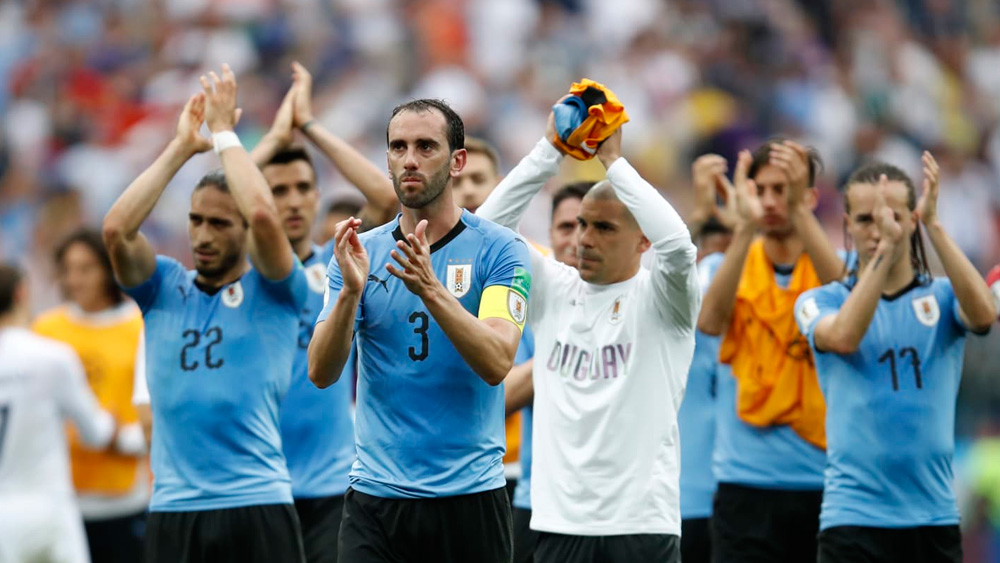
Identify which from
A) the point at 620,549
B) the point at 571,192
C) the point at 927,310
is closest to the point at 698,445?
the point at 571,192

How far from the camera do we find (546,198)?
1662cm

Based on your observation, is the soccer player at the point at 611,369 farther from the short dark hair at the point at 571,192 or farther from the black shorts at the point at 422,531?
the short dark hair at the point at 571,192

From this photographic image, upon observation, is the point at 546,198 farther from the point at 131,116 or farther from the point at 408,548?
the point at 408,548

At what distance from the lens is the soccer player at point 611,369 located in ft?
21.4

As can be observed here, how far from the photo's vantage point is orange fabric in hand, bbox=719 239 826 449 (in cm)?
798

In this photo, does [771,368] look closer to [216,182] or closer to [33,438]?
[216,182]

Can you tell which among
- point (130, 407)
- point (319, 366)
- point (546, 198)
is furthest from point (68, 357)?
point (546, 198)

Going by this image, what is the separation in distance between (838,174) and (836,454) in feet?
39.8

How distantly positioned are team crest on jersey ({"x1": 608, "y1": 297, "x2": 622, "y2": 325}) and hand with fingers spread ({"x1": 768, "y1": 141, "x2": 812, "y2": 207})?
1569 mm

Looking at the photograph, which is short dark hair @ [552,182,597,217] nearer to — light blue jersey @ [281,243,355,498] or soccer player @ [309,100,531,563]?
light blue jersey @ [281,243,355,498]

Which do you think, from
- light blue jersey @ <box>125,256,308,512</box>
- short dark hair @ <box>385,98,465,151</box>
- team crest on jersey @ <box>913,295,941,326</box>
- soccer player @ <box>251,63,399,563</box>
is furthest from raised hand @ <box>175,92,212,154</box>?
team crest on jersey @ <box>913,295,941,326</box>

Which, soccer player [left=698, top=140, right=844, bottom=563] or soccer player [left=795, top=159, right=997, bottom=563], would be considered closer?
soccer player [left=795, top=159, right=997, bottom=563]

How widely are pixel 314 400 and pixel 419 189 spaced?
2548mm

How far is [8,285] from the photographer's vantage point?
8625mm
